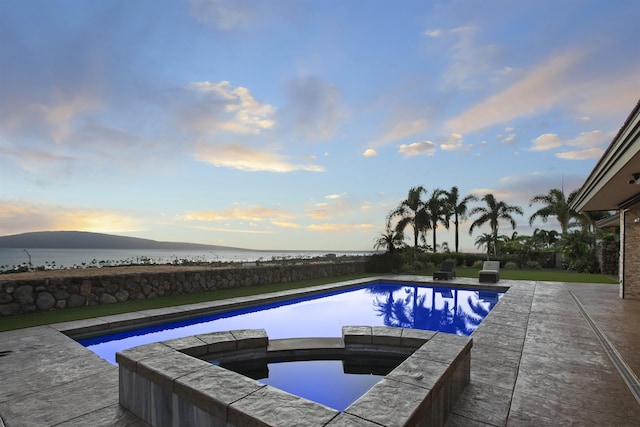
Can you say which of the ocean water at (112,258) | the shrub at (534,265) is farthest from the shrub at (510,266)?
the ocean water at (112,258)

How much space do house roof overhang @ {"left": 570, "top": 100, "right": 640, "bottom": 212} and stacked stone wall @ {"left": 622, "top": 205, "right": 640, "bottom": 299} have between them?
44 cm

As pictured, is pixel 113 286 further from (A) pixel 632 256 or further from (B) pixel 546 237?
(B) pixel 546 237

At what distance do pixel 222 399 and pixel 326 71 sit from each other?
1145cm

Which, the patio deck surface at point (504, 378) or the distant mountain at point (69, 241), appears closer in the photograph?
the patio deck surface at point (504, 378)

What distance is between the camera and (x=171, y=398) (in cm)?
281

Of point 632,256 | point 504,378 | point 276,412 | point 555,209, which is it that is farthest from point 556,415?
point 555,209

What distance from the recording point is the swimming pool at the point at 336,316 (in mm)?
7051

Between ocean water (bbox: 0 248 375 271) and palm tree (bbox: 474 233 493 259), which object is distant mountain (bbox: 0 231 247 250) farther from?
palm tree (bbox: 474 233 493 259)

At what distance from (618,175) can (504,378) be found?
206 inches

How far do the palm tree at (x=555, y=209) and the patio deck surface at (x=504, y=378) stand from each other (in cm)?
2702

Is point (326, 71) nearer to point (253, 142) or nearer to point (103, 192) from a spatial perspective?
point (253, 142)

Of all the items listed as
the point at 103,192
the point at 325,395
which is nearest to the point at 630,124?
the point at 325,395

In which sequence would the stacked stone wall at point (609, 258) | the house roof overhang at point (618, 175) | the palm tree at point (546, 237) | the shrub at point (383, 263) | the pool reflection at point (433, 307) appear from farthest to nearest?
the palm tree at point (546, 237) < the shrub at point (383, 263) < the stacked stone wall at point (609, 258) < the pool reflection at point (433, 307) < the house roof overhang at point (618, 175)

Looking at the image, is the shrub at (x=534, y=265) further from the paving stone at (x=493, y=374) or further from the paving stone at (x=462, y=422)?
the paving stone at (x=462, y=422)
